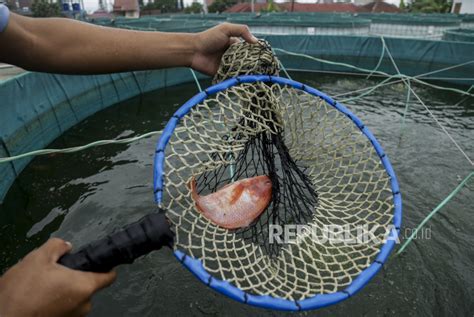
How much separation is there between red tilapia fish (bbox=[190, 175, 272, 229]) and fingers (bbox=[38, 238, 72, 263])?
98 cm

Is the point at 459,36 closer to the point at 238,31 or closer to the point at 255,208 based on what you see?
the point at 238,31

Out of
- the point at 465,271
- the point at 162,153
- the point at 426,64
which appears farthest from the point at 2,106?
the point at 426,64

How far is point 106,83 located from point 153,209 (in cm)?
535

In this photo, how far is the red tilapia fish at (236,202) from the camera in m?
2.17

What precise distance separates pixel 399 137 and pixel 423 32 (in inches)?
532

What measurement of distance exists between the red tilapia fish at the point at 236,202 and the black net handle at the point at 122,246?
851mm

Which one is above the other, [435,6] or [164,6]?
[164,6]

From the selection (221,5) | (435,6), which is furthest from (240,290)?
(221,5)

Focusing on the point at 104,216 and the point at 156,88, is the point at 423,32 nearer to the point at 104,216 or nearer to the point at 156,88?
the point at 156,88

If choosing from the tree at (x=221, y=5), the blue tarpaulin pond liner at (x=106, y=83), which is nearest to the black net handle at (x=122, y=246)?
the blue tarpaulin pond liner at (x=106, y=83)

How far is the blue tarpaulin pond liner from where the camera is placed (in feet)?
17.4

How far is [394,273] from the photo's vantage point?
3396mm

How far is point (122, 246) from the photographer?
124cm

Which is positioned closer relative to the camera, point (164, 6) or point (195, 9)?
point (195, 9)
